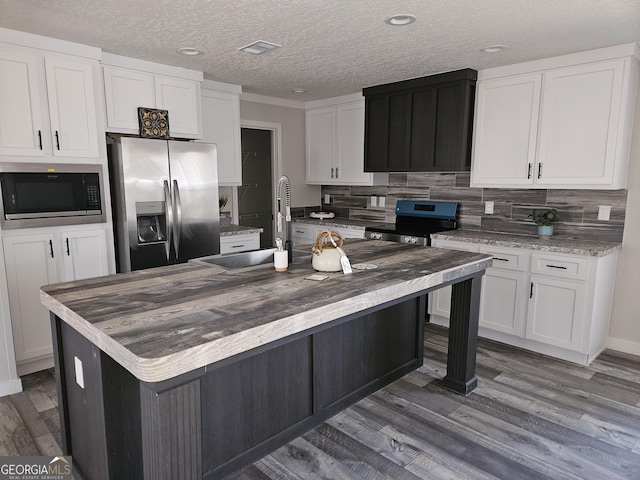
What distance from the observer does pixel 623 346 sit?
3492 millimetres

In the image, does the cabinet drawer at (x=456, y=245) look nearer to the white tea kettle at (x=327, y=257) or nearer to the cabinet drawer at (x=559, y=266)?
the cabinet drawer at (x=559, y=266)

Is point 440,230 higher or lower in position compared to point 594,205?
lower

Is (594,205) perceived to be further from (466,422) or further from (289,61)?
(289,61)

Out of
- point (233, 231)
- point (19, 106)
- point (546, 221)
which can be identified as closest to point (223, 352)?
point (19, 106)

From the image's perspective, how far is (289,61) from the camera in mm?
3461

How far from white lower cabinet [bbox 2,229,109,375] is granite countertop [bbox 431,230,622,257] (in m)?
2.96

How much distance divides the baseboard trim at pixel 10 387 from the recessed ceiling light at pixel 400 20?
3374 millimetres

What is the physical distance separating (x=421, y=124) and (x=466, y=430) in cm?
285

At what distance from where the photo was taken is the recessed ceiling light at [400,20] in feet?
8.20

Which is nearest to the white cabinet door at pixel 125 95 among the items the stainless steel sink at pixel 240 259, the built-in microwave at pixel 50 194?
the built-in microwave at pixel 50 194

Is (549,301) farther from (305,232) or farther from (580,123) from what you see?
(305,232)

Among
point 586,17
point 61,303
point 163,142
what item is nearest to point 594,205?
point 586,17

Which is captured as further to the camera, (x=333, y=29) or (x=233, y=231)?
(x=233, y=231)

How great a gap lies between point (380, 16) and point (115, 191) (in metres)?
2.34
